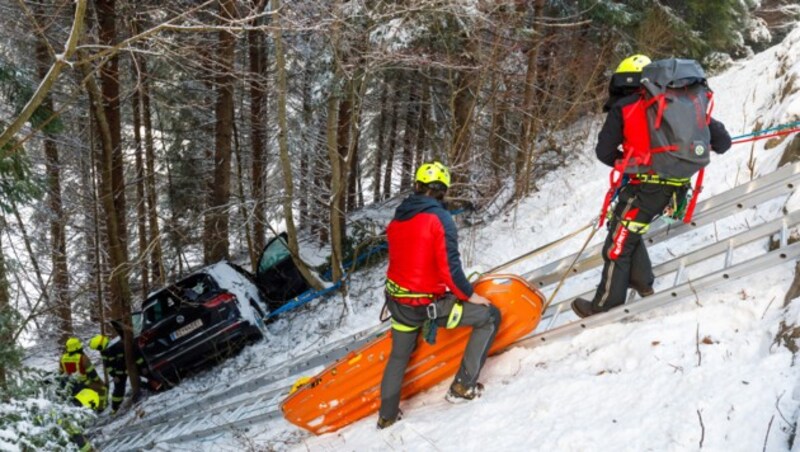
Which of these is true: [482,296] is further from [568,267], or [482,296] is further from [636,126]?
[636,126]

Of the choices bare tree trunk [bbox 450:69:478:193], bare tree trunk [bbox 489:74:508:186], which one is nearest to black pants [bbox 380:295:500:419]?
bare tree trunk [bbox 450:69:478:193]

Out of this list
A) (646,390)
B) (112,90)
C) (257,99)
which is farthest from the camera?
(257,99)

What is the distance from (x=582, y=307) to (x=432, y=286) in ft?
4.33

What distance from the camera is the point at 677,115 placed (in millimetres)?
3896

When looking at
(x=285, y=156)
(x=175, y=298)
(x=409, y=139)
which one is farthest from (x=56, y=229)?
(x=409, y=139)

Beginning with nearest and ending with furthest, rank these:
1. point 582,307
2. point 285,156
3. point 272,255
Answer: point 582,307 < point 285,156 < point 272,255

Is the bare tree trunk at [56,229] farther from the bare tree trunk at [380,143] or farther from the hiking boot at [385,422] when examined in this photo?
the hiking boot at [385,422]

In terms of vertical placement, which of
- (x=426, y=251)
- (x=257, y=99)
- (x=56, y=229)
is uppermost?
(x=257, y=99)

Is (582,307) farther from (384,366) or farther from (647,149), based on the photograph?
(384,366)

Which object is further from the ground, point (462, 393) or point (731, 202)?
point (731, 202)

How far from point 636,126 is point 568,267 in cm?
165

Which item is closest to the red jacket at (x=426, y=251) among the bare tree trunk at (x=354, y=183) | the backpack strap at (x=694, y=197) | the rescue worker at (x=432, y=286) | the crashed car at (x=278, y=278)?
the rescue worker at (x=432, y=286)

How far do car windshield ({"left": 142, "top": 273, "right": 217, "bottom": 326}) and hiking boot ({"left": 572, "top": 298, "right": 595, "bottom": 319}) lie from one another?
7.28m

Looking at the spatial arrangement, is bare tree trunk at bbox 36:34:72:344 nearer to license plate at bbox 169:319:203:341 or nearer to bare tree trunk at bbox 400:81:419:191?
license plate at bbox 169:319:203:341
